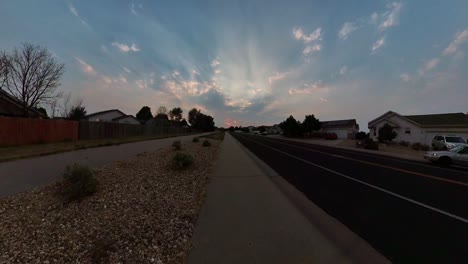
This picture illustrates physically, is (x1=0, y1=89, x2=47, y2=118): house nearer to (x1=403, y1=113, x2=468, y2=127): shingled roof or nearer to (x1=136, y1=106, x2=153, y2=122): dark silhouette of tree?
(x1=403, y1=113, x2=468, y2=127): shingled roof

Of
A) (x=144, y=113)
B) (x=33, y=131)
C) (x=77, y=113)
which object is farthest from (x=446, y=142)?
(x=144, y=113)

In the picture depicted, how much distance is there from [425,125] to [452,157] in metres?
23.9

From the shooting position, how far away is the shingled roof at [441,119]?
3216 centimetres

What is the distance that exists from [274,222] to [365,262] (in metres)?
1.70

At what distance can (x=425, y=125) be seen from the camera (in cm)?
3488

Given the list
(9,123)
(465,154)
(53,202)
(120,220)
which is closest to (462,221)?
(120,220)

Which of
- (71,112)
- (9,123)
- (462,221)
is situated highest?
(71,112)

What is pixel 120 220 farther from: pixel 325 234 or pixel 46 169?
pixel 46 169

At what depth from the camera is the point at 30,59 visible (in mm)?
28984

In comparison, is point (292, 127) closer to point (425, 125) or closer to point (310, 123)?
point (310, 123)

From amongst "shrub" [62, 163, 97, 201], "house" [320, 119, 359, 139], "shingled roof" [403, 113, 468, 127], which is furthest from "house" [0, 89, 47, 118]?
"house" [320, 119, 359, 139]

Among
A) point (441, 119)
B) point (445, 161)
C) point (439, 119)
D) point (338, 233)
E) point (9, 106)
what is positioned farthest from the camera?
point (439, 119)

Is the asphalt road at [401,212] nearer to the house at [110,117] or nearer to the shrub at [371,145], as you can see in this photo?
the shrub at [371,145]

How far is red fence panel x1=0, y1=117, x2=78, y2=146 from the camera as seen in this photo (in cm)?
1705
